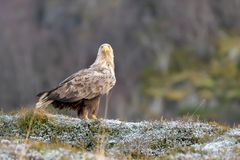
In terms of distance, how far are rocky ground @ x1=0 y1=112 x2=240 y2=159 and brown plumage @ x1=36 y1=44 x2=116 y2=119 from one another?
98 cm

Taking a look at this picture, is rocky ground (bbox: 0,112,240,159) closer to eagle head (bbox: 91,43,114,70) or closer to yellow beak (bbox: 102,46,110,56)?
eagle head (bbox: 91,43,114,70)

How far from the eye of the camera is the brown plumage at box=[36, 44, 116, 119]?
23.5 meters

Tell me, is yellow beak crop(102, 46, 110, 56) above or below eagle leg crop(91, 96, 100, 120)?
above

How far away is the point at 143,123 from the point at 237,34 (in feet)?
419

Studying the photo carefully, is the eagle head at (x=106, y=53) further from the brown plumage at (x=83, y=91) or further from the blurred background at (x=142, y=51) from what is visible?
the blurred background at (x=142, y=51)

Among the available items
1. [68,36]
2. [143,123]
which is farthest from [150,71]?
[143,123]

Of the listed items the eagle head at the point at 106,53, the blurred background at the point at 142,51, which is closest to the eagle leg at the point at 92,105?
the eagle head at the point at 106,53

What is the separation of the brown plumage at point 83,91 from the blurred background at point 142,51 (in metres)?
91.1

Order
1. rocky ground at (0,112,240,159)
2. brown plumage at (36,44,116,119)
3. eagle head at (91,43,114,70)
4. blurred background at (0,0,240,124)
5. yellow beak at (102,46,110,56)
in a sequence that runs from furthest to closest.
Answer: blurred background at (0,0,240,124) → yellow beak at (102,46,110,56) → eagle head at (91,43,114,70) → brown plumage at (36,44,116,119) → rocky ground at (0,112,240,159)

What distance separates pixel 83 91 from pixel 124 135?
8.50 ft

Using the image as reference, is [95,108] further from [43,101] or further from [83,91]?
[43,101]

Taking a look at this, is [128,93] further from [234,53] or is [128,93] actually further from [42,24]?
[42,24]

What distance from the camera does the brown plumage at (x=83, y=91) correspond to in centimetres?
2355

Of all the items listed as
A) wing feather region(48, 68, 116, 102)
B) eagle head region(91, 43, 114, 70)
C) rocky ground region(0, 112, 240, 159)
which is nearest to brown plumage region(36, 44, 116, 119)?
wing feather region(48, 68, 116, 102)
